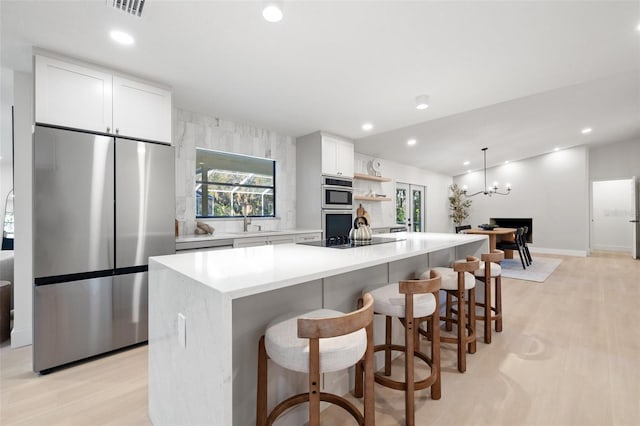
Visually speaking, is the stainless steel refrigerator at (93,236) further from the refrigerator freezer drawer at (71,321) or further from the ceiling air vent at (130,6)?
the ceiling air vent at (130,6)

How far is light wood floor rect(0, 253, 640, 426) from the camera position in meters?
1.68

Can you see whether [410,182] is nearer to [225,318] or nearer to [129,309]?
[129,309]

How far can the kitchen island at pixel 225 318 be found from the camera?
102 centimetres

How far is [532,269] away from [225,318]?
6.79 meters

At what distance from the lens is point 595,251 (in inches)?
340

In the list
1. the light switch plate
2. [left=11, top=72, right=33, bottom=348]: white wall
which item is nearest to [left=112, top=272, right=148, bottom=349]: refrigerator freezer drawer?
[left=11, top=72, right=33, bottom=348]: white wall

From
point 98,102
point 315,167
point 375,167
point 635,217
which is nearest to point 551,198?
point 635,217

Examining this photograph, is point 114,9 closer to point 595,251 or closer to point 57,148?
point 57,148

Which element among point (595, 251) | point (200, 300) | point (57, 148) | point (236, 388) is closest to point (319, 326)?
point (200, 300)

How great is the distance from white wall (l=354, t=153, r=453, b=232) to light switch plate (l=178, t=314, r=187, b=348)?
203 inches

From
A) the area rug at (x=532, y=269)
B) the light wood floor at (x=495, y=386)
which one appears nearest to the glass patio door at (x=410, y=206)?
the area rug at (x=532, y=269)

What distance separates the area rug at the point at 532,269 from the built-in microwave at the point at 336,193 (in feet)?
10.9

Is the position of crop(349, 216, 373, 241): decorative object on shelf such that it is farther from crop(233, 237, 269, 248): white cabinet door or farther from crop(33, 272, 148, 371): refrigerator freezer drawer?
crop(33, 272, 148, 371): refrigerator freezer drawer

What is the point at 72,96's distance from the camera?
2.31 m
